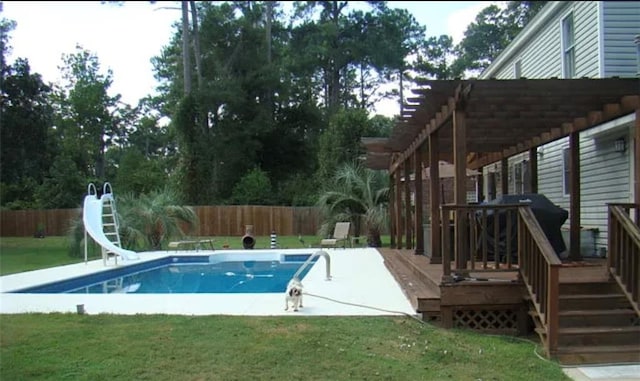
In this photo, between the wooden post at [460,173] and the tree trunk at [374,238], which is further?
the tree trunk at [374,238]

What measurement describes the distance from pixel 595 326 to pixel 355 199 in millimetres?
11708

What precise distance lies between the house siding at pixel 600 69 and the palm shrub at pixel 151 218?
10.9 m

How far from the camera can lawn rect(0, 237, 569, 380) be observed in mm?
3973

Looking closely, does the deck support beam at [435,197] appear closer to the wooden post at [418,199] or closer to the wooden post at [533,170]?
the wooden post at [418,199]

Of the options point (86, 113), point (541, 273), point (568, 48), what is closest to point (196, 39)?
point (86, 113)

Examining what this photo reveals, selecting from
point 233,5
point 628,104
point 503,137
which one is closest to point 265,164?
point 233,5

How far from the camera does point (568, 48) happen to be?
32.5 feet

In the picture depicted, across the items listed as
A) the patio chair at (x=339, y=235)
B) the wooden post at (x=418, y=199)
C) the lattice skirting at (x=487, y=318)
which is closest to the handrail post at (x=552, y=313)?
the lattice skirting at (x=487, y=318)

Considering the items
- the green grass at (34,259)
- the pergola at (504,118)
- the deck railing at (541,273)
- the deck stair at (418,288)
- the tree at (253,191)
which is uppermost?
the pergola at (504,118)

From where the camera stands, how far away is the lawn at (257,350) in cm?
397

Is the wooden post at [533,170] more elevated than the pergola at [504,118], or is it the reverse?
the pergola at [504,118]

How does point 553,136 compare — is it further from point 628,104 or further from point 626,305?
point 626,305

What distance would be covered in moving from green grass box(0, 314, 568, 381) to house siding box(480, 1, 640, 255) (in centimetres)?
480

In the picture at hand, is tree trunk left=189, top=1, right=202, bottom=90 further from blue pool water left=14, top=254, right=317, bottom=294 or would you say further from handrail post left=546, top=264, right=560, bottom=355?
handrail post left=546, top=264, right=560, bottom=355
